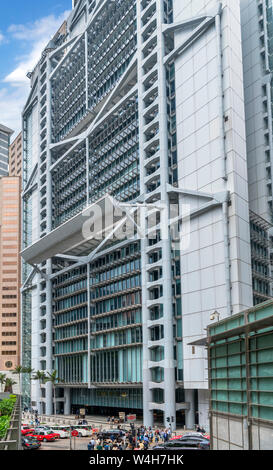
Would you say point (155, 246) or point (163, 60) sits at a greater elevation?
point (163, 60)

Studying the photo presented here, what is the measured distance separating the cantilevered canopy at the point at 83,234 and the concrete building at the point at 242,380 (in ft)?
154

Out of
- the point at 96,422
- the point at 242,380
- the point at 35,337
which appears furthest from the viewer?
the point at 35,337

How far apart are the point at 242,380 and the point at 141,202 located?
2221 inches

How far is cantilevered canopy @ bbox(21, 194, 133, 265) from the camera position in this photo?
82.5 metres

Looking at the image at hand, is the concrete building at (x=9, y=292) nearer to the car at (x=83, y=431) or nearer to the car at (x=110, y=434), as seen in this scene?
the car at (x=83, y=431)

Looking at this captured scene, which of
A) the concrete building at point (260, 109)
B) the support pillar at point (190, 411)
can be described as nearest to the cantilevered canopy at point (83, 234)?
the concrete building at point (260, 109)

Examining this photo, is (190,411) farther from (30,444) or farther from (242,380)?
(242,380)

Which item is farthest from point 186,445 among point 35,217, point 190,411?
point 35,217

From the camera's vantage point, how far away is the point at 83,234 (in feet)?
297

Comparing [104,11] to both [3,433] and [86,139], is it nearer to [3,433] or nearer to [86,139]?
[86,139]

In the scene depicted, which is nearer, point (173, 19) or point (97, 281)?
point (173, 19)

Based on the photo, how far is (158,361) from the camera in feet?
245

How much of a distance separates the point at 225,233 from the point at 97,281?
113ft

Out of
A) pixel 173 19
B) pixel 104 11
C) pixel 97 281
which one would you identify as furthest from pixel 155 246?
pixel 104 11
